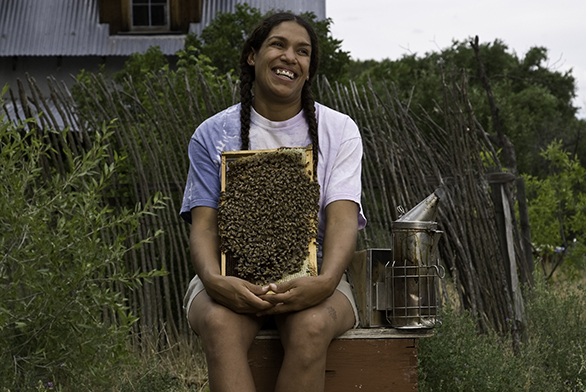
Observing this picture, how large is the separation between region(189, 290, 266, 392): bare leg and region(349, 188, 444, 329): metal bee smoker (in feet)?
1.70

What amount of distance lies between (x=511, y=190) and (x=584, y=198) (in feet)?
8.69

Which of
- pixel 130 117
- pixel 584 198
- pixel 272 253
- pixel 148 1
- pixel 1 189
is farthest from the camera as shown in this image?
pixel 148 1

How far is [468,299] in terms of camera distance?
451 centimetres

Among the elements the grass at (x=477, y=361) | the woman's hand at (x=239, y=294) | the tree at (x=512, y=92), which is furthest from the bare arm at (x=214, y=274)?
the tree at (x=512, y=92)

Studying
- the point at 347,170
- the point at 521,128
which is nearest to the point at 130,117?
the point at 347,170

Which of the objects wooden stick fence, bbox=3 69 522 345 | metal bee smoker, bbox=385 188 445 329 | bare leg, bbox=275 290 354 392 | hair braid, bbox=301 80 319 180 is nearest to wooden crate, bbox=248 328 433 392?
metal bee smoker, bbox=385 188 445 329

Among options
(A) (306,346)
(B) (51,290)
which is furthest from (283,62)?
(B) (51,290)

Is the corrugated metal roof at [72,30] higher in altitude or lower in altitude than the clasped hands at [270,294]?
higher

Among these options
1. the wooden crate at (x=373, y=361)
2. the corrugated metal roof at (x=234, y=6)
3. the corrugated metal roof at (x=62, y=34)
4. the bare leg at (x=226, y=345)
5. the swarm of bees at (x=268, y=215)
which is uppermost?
the corrugated metal roof at (x=234, y=6)

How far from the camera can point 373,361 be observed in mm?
2426

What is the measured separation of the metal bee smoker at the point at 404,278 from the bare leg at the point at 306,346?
303 mm

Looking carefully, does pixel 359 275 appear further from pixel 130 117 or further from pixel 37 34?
pixel 37 34

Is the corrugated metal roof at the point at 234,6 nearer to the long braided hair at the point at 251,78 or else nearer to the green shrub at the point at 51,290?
the green shrub at the point at 51,290

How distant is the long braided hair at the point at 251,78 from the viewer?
265cm
